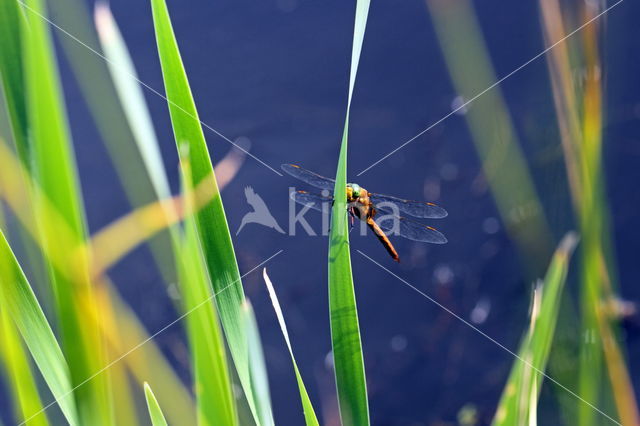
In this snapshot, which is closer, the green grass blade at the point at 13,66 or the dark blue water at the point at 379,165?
the green grass blade at the point at 13,66

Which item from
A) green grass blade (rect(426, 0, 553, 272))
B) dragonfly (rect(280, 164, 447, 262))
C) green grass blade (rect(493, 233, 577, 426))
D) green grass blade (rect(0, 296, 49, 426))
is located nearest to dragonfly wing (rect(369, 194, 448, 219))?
dragonfly (rect(280, 164, 447, 262))

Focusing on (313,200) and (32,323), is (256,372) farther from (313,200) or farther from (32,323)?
(313,200)

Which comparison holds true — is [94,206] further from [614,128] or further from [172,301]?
[614,128]

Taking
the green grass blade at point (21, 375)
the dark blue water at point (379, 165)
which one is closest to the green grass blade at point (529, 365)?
the green grass blade at point (21, 375)

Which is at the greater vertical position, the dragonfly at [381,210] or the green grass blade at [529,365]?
the dragonfly at [381,210]

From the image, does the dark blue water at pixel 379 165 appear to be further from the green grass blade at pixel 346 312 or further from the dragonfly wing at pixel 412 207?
the green grass blade at pixel 346 312

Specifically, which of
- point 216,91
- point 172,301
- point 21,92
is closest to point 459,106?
point 216,91

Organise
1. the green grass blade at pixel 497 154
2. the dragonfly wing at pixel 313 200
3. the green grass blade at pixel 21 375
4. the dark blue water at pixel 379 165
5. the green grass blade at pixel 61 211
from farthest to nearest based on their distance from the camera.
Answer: the dark blue water at pixel 379 165 → the dragonfly wing at pixel 313 200 → the green grass blade at pixel 497 154 → the green grass blade at pixel 21 375 → the green grass blade at pixel 61 211

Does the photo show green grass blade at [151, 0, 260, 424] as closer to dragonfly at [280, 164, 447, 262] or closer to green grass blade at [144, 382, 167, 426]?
green grass blade at [144, 382, 167, 426]
